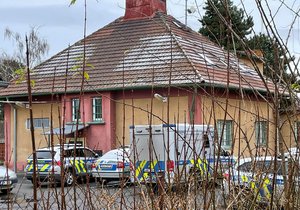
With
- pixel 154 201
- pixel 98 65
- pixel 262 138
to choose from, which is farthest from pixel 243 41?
pixel 98 65

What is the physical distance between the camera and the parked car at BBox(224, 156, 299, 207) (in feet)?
9.36

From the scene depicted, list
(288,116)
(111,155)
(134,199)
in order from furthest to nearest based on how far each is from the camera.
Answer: (111,155), (134,199), (288,116)

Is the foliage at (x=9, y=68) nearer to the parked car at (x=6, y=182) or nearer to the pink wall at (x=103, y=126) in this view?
the parked car at (x=6, y=182)

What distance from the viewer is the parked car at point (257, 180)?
2.85m

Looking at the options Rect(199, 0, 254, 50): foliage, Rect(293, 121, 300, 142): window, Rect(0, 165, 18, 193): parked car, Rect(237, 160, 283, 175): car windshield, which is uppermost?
Rect(199, 0, 254, 50): foliage

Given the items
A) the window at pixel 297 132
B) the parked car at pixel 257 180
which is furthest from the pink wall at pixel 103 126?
the window at pixel 297 132

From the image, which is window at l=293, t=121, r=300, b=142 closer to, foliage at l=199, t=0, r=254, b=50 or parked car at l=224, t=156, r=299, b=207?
parked car at l=224, t=156, r=299, b=207

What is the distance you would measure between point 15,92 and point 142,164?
21654 millimetres

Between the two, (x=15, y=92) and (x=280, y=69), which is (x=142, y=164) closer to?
(x=280, y=69)

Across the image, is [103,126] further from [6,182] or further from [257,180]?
[257,180]

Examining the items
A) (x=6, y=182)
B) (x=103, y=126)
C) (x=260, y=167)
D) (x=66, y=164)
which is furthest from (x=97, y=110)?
(x=260, y=167)

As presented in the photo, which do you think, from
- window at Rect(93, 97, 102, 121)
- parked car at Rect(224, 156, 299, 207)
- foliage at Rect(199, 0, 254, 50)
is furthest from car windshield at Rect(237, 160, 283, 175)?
window at Rect(93, 97, 102, 121)

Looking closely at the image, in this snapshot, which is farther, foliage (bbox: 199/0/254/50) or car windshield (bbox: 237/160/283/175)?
car windshield (bbox: 237/160/283/175)

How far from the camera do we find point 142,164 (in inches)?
145
